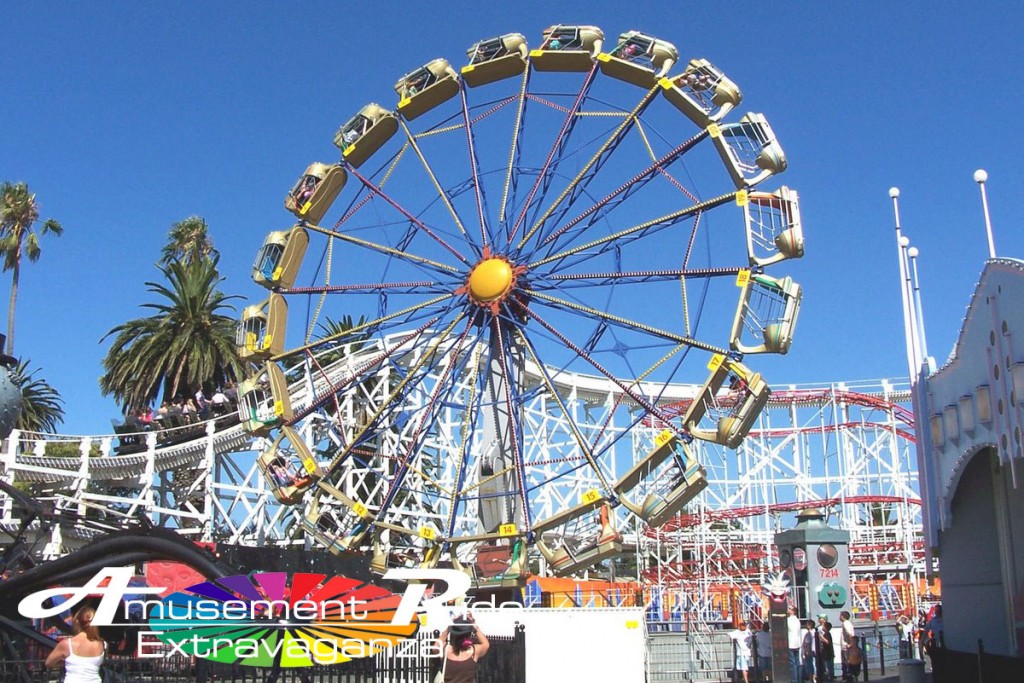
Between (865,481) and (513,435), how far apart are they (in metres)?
24.6

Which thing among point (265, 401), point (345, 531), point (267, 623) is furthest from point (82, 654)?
point (265, 401)

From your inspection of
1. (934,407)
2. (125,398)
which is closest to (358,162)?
(934,407)

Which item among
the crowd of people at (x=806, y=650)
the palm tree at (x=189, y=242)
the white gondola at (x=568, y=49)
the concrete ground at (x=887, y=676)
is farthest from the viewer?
the palm tree at (x=189, y=242)

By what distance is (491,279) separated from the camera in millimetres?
23312

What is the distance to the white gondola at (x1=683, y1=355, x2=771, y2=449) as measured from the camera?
19828mm

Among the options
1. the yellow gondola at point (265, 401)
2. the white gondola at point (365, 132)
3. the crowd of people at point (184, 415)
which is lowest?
the yellow gondola at point (265, 401)

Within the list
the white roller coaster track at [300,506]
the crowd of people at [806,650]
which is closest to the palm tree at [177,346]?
the white roller coaster track at [300,506]

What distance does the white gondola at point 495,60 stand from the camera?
2416 cm

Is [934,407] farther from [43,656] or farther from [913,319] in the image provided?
[43,656]

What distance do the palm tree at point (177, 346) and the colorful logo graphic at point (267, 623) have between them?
84.8 feet

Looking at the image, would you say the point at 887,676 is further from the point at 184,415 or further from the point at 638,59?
the point at 184,415

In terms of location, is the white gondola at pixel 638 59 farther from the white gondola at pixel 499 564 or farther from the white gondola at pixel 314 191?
the white gondola at pixel 499 564

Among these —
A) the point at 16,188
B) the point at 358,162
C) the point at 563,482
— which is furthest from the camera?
the point at 16,188

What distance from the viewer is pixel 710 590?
38.3 m
